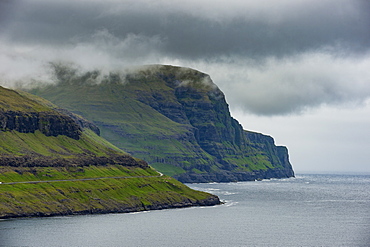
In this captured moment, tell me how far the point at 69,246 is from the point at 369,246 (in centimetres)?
10047

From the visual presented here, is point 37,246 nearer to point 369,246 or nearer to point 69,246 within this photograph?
point 69,246

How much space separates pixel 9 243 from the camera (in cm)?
19962

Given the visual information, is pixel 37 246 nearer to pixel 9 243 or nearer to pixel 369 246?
pixel 9 243

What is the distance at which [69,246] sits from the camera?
652ft

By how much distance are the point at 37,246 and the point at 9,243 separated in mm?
10645

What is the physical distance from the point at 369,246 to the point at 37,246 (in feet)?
363

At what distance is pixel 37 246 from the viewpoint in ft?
645

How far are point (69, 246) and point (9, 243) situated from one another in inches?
802

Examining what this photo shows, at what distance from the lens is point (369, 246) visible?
19962 cm

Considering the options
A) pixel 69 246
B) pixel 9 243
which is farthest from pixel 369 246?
pixel 9 243

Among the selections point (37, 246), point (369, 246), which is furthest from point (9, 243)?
point (369, 246)

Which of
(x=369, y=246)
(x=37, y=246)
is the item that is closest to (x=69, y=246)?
(x=37, y=246)

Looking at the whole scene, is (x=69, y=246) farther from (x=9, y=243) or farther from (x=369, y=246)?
(x=369, y=246)
